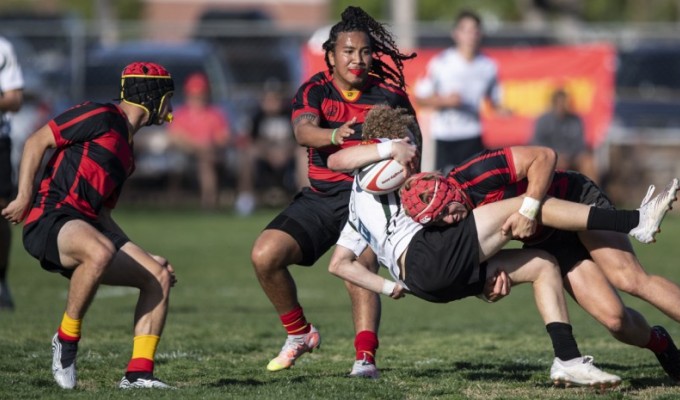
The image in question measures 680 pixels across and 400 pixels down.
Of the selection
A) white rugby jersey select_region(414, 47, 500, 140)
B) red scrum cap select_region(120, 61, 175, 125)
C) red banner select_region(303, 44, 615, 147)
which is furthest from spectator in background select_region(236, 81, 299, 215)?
red scrum cap select_region(120, 61, 175, 125)

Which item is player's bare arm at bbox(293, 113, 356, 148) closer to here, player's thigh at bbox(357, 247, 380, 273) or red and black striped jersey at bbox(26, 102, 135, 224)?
player's thigh at bbox(357, 247, 380, 273)

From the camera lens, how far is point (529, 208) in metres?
6.11

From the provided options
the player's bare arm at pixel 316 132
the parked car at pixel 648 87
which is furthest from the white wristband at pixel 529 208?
the parked car at pixel 648 87

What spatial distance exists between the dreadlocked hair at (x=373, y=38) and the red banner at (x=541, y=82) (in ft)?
41.5

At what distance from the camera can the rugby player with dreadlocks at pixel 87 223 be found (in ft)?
21.1

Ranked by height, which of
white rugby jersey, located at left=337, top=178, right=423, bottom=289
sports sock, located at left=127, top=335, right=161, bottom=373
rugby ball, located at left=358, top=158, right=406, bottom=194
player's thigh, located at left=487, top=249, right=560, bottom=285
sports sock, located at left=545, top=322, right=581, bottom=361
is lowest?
sports sock, located at left=127, top=335, right=161, bottom=373

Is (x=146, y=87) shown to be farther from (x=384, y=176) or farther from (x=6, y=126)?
(x=6, y=126)

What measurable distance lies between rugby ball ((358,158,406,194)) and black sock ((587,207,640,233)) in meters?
0.99

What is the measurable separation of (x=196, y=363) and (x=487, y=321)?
402 centimetres

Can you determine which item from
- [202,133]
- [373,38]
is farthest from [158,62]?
[373,38]

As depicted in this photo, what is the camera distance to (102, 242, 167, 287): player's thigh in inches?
257

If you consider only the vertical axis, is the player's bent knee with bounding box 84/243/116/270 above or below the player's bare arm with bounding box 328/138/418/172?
below

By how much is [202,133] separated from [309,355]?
40.6 ft

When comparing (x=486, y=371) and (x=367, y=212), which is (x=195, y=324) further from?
(x=367, y=212)
